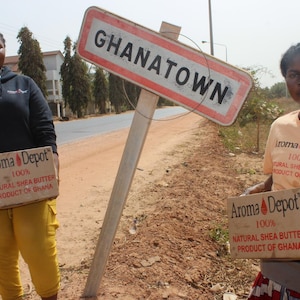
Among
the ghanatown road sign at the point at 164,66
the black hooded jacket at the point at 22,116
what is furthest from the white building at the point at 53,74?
the ghanatown road sign at the point at 164,66

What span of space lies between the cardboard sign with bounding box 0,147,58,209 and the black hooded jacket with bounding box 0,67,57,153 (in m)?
0.11

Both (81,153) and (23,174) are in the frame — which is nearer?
(23,174)

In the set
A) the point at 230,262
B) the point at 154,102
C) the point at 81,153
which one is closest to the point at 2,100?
the point at 154,102

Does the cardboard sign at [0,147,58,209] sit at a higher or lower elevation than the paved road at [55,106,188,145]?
higher

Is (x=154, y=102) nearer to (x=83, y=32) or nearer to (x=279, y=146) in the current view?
(x=83, y=32)

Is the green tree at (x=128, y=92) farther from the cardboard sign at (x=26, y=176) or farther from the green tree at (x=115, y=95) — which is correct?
the green tree at (x=115, y=95)

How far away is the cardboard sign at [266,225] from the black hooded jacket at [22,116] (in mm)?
1046

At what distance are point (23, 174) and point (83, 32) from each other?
773 mm

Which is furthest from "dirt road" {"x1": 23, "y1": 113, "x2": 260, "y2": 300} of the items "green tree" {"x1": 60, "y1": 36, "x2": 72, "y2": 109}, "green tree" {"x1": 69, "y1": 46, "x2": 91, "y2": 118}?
"green tree" {"x1": 60, "y1": 36, "x2": 72, "y2": 109}

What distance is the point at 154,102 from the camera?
1984 mm

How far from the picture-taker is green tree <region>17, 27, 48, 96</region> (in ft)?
106

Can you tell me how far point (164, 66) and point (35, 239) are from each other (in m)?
1.08

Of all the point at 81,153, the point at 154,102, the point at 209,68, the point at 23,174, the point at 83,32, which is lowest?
the point at 81,153

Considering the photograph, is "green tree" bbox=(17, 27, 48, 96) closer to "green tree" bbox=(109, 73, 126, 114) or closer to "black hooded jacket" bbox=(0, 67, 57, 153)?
"green tree" bbox=(109, 73, 126, 114)
